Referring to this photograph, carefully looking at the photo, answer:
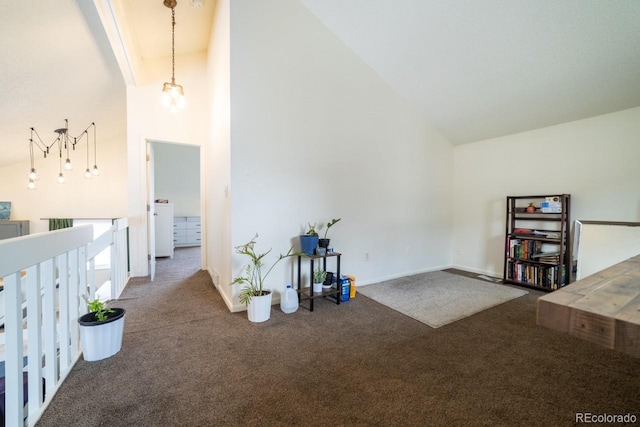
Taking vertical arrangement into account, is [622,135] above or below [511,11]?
below

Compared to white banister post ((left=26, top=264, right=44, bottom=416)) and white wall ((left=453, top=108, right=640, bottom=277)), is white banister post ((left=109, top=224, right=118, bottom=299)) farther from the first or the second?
white wall ((left=453, top=108, right=640, bottom=277))

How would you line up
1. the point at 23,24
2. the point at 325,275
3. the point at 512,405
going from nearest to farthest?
the point at 512,405, the point at 23,24, the point at 325,275

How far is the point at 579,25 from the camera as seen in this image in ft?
7.30

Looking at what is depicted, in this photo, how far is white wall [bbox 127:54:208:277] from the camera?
3.57 metres

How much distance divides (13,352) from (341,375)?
5.25 ft

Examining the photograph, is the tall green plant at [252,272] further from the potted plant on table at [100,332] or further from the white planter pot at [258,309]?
the potted plant on table at [100,332]

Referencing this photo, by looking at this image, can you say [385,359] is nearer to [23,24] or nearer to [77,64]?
[23,24]

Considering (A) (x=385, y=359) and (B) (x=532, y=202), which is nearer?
(A) (x=385, y=359)

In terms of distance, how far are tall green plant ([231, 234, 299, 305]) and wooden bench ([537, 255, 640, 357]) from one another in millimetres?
2159

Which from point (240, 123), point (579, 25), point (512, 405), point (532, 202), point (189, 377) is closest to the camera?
point (512, 405)

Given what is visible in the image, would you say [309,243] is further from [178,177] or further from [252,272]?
[178,177]

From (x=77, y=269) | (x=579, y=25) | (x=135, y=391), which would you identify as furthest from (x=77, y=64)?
(x=579, y=25)

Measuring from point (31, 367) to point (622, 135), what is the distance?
5.38 metres

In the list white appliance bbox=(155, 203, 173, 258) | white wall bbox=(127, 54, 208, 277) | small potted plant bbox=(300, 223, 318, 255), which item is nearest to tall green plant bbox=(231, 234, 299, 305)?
small potted plant bbox=(300, 223, 318, 255)
